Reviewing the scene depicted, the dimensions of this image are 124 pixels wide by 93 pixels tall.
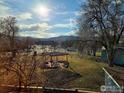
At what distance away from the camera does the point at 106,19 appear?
35156 millimetres

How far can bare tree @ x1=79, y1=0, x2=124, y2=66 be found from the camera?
114 ft

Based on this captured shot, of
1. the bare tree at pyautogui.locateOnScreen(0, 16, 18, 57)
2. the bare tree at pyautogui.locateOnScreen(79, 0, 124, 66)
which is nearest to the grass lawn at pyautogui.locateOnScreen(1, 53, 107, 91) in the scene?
the bare tree at pyautogui.locateOnScreen(79, 0, 124, 66)

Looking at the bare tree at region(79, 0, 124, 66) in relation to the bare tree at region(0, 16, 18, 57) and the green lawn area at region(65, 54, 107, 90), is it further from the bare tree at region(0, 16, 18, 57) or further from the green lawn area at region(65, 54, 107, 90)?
the bare tree at region(0, 16, 18, 57)

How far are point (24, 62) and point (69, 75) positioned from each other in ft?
44.1

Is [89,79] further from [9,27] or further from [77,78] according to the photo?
[9,27]

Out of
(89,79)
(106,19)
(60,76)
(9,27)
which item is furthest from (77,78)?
(9,27)

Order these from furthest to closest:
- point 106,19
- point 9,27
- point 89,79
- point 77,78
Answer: point 9,27, point 106,19, point 77,78, point 89,79

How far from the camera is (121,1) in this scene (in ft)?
114

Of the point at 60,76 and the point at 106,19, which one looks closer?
the point at 60,76

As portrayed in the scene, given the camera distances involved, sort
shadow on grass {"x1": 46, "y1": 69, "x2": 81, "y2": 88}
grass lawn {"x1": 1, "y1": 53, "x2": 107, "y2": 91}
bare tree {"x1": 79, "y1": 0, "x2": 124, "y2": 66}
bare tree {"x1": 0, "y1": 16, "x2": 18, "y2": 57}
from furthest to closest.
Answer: bare tree {"x1": 0, "y1": 16, "x2": 18, "y2": 57} < bare tree {"x1": 79, "y1": 0, "x2": 124, "y2": 66} < shadow on grass {"x1": 46, "y1": 69, "x2": 81, "y2": 88} < grass lawn {"x1": 1, "y1": 53, "x2": 107, "y2": 91}

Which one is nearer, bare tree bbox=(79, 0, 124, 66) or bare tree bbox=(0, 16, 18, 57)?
bare tree bbox=(79, 0, 124, 66)

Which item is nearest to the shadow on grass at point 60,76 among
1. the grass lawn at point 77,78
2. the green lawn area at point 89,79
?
the grass lawn at point 77,78

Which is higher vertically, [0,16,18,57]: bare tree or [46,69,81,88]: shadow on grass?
[0,16,18,57]: bare tree

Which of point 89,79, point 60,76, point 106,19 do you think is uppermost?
point 106,19
